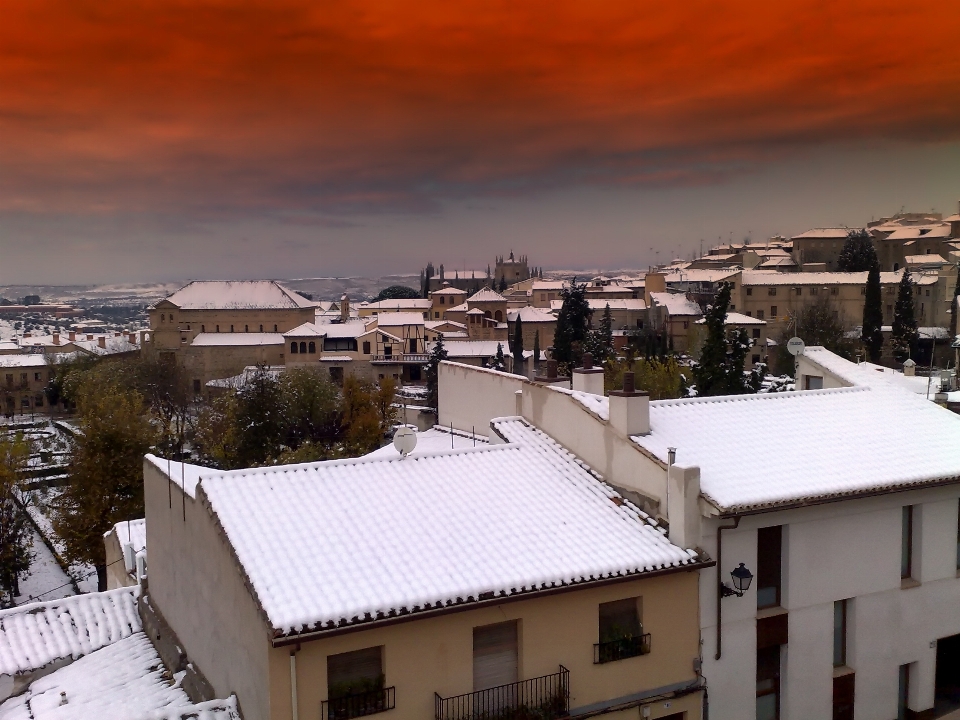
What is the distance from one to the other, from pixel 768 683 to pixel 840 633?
1.20 metres

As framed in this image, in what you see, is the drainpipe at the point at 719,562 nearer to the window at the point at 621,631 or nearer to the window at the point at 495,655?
the window at the point at 621,631

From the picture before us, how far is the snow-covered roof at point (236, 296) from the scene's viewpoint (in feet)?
264

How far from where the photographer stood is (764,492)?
9008 millimetres

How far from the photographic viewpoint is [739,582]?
8.68 m

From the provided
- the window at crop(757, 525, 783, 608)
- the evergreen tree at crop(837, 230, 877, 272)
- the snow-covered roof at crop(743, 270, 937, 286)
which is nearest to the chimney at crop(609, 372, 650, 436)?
the window at crop(757, 525, 783, 608)

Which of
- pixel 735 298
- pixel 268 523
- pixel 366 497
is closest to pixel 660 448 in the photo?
pixel 366 497

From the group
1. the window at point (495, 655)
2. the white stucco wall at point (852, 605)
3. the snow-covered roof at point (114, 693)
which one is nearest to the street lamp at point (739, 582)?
the white stucco wall at point (852, 605)

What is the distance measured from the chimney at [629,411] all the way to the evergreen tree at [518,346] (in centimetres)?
5100

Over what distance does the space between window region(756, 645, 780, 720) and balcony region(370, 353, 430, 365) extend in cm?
5649

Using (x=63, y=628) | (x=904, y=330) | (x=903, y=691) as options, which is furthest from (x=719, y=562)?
(x=904, y=330)

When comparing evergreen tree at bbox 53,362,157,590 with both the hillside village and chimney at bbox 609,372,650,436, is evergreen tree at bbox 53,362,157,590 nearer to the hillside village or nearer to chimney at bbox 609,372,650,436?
the hillside village

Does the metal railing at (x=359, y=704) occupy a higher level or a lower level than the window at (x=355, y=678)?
lower

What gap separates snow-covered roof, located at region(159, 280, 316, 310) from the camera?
264 ft

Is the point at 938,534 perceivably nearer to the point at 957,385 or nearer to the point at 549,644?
the point at 549,644
